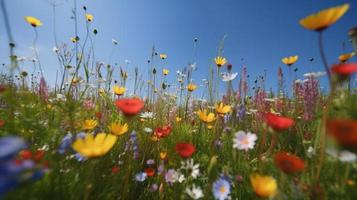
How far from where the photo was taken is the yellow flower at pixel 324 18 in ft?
3.92

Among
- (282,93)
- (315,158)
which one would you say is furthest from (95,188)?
(282,93)

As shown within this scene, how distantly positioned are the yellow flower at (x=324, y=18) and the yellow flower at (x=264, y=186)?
662 millimetres

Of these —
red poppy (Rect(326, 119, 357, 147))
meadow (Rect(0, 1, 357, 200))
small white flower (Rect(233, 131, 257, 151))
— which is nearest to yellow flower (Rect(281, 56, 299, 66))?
meadow (Rect(0, 1, 357, 200))

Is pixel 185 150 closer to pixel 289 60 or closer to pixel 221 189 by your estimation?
pixel 221 189

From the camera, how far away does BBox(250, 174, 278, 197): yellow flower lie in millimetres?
1121

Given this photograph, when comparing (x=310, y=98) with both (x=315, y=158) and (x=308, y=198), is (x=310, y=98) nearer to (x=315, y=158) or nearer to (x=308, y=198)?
(x=315, y=158)

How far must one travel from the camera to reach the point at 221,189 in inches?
57.4

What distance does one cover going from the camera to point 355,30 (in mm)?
1688

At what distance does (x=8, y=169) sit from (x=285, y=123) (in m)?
0.95

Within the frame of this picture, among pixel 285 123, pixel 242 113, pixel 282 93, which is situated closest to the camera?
pixel 285 123

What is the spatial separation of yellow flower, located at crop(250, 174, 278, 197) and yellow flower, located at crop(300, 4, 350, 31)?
0.66 meters

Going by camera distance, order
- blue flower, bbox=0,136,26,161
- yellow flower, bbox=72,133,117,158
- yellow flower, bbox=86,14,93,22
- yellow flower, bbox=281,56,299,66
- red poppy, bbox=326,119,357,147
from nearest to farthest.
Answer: blue flower, bbox=0,136,26,161 → red poppy, bbox=326,119,357,147 → yellow flower, bbox=72,133,117,158 → yellow flower, bbox=281,56,299,66 → yellow flower, bbox=86,14,93,22

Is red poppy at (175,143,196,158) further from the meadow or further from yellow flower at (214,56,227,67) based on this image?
yellow flower at (214,56,227,67)

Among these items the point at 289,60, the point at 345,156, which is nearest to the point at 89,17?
the point at 289,60
